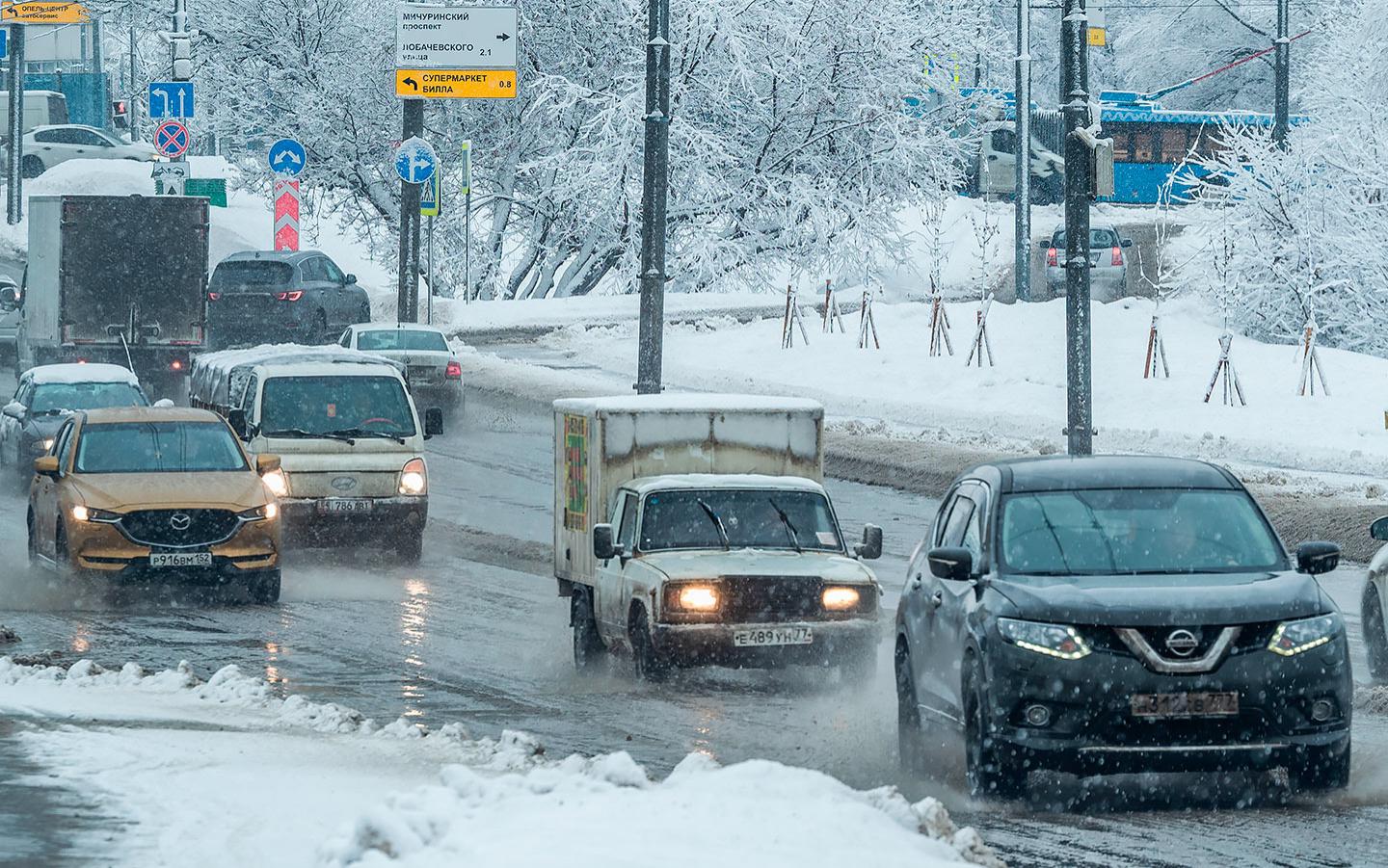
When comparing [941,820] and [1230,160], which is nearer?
[941,820]

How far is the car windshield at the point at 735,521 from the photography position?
1435cm

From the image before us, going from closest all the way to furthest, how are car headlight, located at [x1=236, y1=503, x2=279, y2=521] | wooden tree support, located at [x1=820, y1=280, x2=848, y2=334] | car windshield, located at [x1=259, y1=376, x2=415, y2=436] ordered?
car headlight, located at [x1=236, y1=503, x2=279, y2=521] → car windshield, located at [x1=259, y1=376, x2=415, y2=436] → wooden tree support, located at [x1=820, y1=280, x2=848, y2=334]

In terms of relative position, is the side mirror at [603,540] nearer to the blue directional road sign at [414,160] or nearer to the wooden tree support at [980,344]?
the wooden tree support at [980,344]

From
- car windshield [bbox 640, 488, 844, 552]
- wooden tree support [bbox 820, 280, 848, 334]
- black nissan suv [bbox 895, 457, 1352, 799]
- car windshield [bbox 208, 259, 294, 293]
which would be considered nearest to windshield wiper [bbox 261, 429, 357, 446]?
car windshield [bbox 640, 488, 844, 552]

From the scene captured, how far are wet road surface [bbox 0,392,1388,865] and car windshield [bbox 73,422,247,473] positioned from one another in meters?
1.04

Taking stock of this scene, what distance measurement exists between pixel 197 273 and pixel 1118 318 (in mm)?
15553

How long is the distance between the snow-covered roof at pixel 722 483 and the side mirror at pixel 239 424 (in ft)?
23.2

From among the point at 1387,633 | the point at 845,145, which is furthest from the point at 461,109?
the point at 1387,633

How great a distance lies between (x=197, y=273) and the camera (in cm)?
3334

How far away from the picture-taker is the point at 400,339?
33969 mm

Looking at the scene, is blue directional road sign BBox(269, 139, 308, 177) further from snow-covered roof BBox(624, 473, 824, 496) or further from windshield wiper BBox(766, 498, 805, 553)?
windshield wiper BBox(766, 498, 805, 553)

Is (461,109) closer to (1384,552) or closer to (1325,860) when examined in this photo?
(1384,552)

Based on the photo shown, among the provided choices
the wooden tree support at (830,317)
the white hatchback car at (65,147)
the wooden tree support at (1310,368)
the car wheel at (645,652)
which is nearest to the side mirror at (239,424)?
the car wheel at (645,652)

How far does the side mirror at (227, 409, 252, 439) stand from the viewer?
21031 mm
